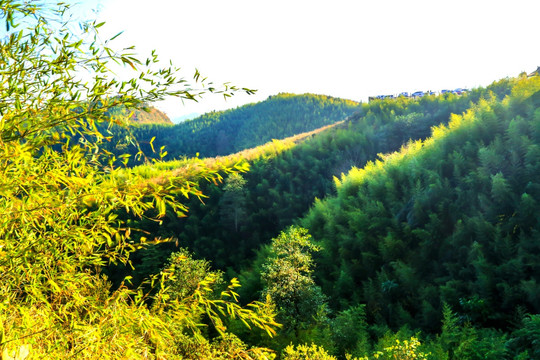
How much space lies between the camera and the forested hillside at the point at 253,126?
95.7 meters

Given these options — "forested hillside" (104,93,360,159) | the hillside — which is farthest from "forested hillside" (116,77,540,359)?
"forested hillside" (104,93,360,159)

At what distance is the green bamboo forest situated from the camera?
2.48 m

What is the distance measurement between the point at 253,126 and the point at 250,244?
258ft

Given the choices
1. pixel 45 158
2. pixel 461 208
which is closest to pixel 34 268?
pixel 45 158

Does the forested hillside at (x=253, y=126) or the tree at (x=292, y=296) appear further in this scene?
the forested hillside at (x=253, y=126)

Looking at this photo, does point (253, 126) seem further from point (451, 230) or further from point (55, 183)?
point (55, 183)

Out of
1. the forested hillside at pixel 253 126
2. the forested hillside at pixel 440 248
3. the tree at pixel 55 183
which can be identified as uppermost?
the forested hillside at pixel 253 126

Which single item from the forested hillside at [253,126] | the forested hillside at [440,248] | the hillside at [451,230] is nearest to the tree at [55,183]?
the forested hillside at [440,248]

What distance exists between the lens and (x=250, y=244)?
83.0 ft

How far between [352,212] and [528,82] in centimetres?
811

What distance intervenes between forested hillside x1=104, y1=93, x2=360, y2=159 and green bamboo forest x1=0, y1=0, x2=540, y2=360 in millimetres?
70874

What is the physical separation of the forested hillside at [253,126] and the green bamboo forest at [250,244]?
70874 millimetres

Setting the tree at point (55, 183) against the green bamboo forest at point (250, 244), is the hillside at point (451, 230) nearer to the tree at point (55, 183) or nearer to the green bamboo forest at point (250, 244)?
the green bamboo forest at point (250, 244)

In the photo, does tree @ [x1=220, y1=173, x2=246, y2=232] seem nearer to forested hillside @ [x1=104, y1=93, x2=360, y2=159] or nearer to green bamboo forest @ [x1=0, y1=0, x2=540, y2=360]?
green bamboo forest @ [x1=0, y1=0, x2=540, y2=360]
